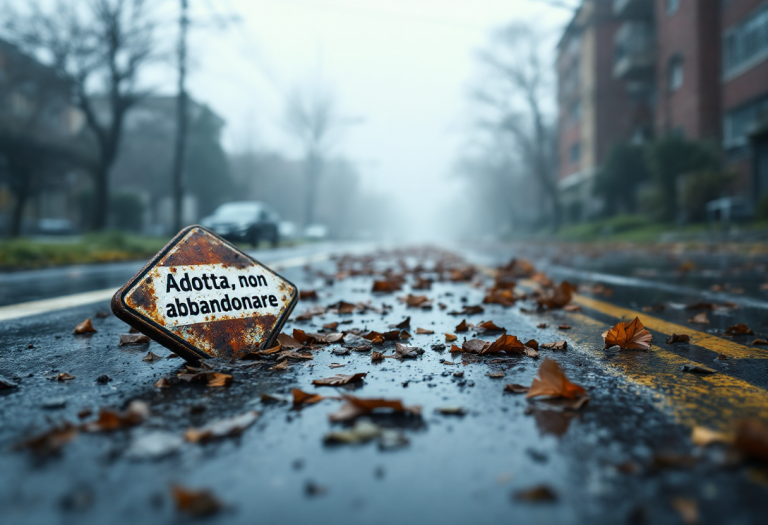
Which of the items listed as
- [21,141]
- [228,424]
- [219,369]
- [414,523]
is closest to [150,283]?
[219,369]

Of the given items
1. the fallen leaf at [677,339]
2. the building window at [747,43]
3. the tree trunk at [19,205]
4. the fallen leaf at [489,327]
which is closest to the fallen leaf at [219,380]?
the fallen leaf at [489,327]

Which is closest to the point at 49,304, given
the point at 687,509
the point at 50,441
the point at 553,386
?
the point at 50,441

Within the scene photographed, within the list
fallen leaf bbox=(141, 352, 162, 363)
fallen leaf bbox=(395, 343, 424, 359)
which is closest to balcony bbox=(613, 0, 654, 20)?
fallen leaf bbox=(395, 343, 424, 359)

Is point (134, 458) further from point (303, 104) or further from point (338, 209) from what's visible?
point (338, 209)

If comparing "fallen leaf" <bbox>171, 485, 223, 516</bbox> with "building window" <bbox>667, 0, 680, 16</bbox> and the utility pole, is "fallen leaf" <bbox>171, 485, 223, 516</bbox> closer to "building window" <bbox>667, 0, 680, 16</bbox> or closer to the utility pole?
the utility pole

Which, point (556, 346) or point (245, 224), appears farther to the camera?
point (245, 224)

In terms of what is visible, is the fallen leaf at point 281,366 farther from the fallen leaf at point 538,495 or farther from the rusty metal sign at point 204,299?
the fallen leaf at point 538,495

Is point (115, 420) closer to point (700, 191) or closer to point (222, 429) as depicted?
point (222, 429)

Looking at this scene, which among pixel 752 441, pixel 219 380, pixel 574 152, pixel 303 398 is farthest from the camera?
pixel 574 152

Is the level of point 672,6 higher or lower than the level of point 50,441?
higher
